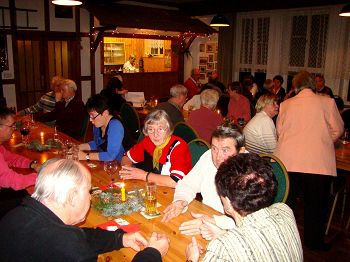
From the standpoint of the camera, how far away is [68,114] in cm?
459

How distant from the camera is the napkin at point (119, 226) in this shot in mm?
1896

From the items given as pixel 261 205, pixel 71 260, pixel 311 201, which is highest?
pixel 261 205

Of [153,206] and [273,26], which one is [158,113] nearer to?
[153,206]

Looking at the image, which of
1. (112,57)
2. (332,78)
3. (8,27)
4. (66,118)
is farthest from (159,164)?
(112,57)

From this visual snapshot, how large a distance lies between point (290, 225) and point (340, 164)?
2.43m

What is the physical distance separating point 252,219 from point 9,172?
187 cm

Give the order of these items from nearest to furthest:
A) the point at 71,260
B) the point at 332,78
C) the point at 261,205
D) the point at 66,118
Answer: the point at 71,260
the point at 261,205
the point at 66,118
the point at 332,78

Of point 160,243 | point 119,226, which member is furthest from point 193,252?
point 119,226

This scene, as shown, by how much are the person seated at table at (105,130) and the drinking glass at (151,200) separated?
3.55ft

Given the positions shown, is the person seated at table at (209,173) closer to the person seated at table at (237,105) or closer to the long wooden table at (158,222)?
the long wooden table at (158,222)

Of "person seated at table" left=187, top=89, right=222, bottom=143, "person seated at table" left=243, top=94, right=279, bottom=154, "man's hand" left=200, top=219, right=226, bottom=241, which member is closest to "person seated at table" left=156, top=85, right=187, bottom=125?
"person seated at table" left=187, top=89, right=222, bottom=143

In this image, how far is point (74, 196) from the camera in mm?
1405

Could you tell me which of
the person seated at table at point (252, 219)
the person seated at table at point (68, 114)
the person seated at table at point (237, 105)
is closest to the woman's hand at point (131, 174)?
the person seated at table at point (252, 219)

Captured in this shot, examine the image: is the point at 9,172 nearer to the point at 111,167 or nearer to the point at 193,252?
the point at 111,167
